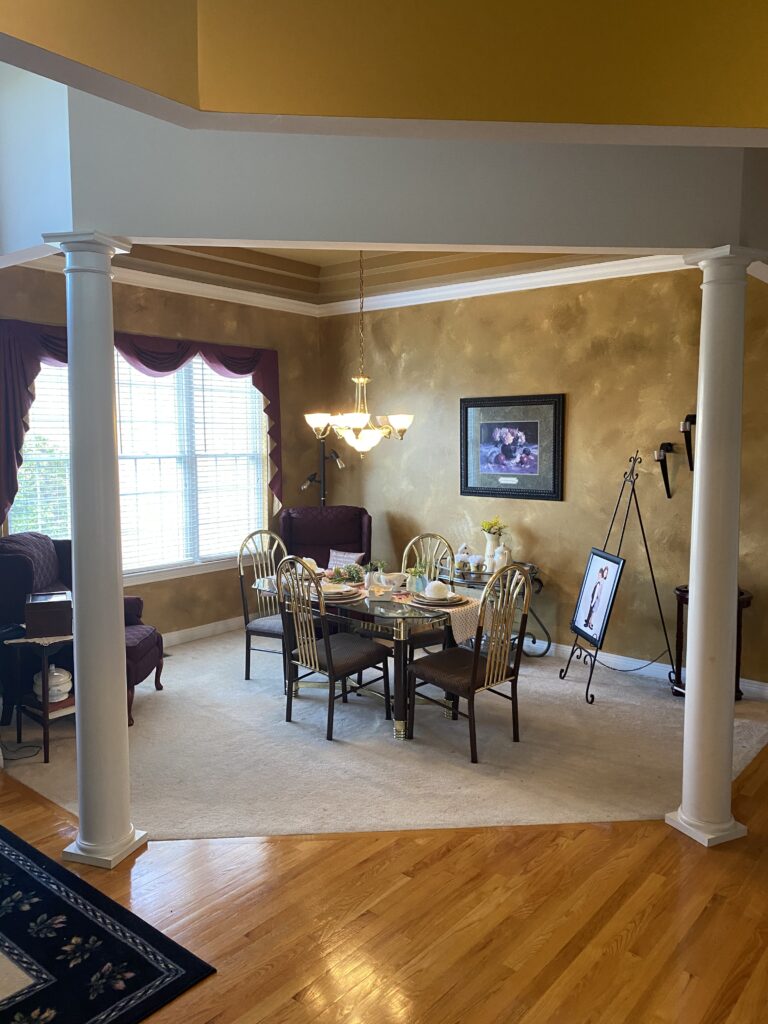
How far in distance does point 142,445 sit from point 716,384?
15.5 feet

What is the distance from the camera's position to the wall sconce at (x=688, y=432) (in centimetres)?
533

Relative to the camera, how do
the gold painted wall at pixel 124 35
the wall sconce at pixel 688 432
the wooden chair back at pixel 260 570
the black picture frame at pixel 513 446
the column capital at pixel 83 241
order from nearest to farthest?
the gold painted wall at pixel 124 35 < the column capital at pixel 83 241 < the wall sconce at pixel 688 432 < the black picture frame at pixel 513 446 < the wooden chair back at pixel 260 570

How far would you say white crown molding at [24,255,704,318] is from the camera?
5.61 metres

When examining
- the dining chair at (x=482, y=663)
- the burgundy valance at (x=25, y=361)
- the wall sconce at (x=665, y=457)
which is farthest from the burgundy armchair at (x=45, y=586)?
the wall sconce at (x=665, y=457)

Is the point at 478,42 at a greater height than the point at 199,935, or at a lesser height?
greater

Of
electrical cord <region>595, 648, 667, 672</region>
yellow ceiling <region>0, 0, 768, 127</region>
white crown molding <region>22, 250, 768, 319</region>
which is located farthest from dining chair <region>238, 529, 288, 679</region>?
yellow ceiling <region>0, 0, 768, 127</region>

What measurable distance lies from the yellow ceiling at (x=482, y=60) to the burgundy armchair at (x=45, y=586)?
3291mm

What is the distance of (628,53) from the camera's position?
2.05 meters

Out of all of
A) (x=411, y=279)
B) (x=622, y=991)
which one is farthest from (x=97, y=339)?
(x=411, y=279)

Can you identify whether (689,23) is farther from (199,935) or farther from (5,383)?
→ (5,383)

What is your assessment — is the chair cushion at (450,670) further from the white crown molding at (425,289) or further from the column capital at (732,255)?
the white crown molding at (425,289)

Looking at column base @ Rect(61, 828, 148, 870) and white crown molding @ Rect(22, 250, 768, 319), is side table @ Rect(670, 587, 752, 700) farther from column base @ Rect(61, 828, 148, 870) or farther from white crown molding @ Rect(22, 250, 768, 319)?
column base @ Rect(61, 828, 148, 870)

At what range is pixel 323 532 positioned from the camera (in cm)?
707

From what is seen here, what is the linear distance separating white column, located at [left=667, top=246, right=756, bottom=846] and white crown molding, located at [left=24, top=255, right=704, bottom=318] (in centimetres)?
190
